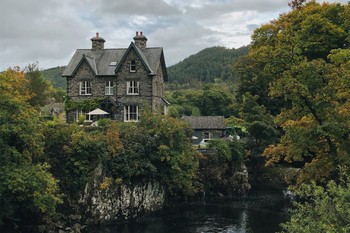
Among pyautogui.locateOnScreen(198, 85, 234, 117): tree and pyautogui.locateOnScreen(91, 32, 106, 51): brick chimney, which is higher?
pyautogui.locateOnScreen(91, 32, 106, 51): brick chimney

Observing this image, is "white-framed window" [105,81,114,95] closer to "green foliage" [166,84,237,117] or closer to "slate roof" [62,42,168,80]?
"slate roof" [62,42,168,80]

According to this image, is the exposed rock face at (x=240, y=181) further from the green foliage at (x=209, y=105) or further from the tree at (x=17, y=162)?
the green foliage at (x=209, y=105)

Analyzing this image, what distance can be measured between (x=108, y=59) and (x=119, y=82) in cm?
455

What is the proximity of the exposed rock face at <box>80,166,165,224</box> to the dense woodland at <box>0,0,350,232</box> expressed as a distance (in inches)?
38.4

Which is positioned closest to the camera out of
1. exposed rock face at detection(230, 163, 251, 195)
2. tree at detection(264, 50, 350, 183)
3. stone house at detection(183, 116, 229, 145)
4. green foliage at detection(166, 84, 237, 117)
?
tree at detection(264, 50, 350, 183)

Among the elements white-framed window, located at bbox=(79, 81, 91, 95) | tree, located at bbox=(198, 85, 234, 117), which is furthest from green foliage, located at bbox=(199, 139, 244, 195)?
tree, located at bbox=(198, 85, 234, 117)

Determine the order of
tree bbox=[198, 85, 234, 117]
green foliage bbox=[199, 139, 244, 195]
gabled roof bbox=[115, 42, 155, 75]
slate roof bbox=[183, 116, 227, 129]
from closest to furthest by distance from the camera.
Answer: green foliage bbox=[199, 139, 244, 195], gabled roof bbox=[115, 42, 155, 75], slate roof bbox=[183, 116, 227, 129], tree bbox=[198, 85, 234, 117]

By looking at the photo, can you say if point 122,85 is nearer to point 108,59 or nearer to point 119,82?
point 119,82

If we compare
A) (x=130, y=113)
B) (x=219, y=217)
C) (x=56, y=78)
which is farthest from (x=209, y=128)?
(x=56, y=78)

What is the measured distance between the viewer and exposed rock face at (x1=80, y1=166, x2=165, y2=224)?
115 ft

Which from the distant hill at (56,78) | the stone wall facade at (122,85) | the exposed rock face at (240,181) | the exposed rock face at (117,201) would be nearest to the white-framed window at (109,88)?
the stone wall facade at (122,85)

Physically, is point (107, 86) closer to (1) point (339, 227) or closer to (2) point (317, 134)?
(2) point (317, 134)

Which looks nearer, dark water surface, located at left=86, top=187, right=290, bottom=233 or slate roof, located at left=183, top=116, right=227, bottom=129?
dark water surface, located at left=86, top=187, right=290, bottom=233

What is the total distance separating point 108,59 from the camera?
5459cm
